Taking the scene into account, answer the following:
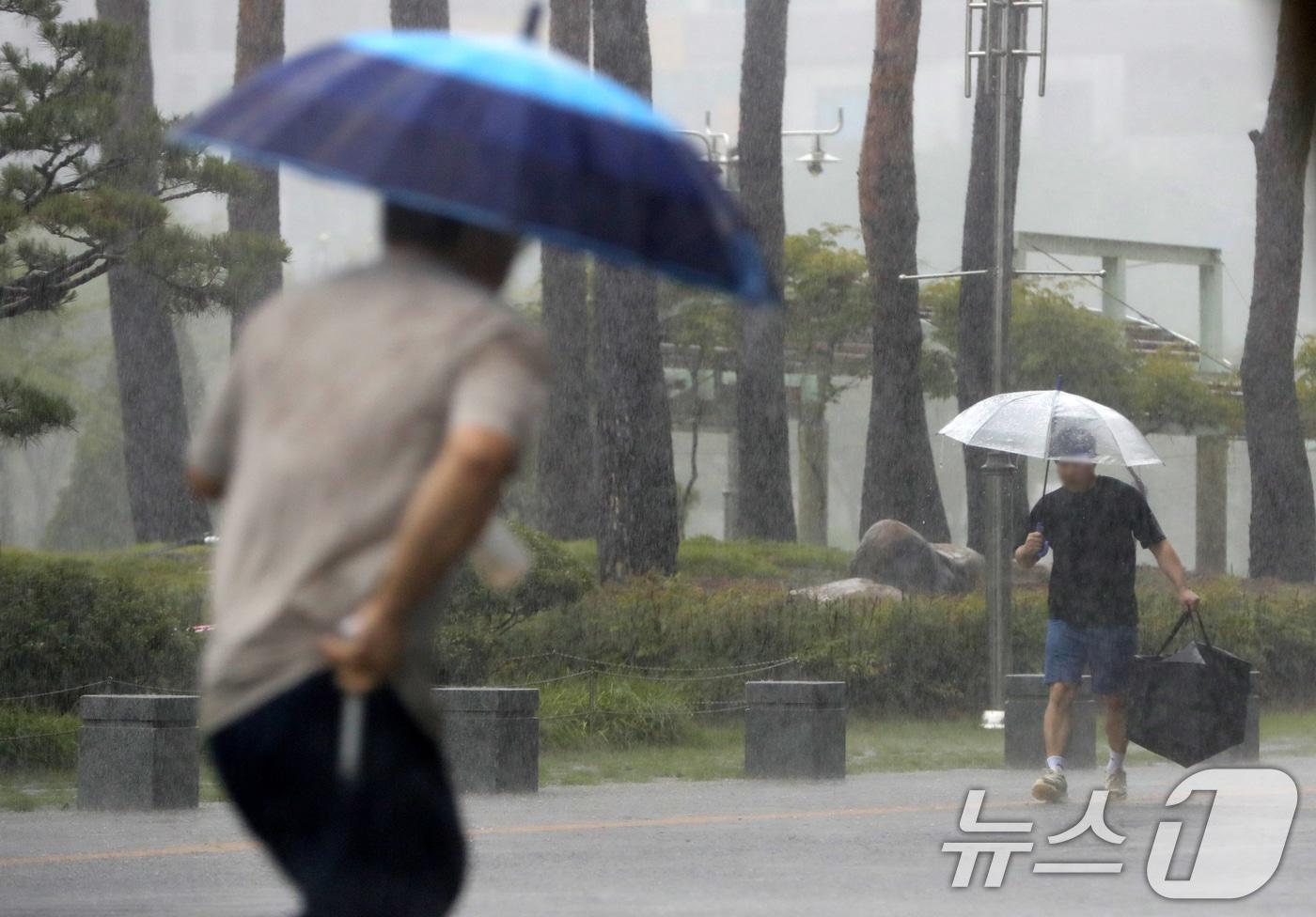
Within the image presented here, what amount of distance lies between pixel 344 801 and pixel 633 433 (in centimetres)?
1910

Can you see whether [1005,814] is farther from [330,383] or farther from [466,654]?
[330,383]

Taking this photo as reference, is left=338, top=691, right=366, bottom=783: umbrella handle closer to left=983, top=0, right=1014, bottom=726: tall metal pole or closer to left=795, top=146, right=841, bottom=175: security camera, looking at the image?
left=983, top=0, right=1014, bottom=726: tall metal pole

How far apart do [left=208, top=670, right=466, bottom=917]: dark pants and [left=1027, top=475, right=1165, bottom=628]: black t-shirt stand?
8.16 m

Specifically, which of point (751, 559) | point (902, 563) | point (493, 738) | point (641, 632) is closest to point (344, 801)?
point (493, 738)

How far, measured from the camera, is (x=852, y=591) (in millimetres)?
22391

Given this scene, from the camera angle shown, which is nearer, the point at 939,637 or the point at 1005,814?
the point at 1005,814

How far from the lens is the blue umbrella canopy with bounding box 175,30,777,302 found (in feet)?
11.5

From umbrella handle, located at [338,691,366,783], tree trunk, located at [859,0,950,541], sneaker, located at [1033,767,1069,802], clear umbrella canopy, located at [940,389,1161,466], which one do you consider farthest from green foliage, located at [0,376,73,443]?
tree trunk, located at [859,0,950,541]

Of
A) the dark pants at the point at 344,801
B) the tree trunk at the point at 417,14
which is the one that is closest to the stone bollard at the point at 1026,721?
the dark pants at the point at 344,801

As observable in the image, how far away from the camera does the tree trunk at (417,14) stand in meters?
23.9

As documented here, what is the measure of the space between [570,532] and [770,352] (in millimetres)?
3407

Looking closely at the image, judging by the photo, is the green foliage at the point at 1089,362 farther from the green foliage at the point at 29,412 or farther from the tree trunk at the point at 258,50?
the green foliage at the point at 29,412

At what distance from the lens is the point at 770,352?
2770 cm

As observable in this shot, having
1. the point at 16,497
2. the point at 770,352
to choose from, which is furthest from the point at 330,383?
the point at 16,497
